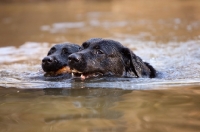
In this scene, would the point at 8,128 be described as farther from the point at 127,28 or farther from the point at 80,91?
the point at 127,28

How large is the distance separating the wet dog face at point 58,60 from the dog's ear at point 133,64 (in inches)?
40.3

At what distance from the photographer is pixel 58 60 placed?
6.20 metres

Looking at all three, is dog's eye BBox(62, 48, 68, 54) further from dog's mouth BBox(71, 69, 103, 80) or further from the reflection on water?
the reflection on water

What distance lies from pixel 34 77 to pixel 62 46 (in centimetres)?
86

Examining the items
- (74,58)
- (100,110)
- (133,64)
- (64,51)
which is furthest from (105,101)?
(64,51)

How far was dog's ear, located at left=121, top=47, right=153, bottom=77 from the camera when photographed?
5762mm

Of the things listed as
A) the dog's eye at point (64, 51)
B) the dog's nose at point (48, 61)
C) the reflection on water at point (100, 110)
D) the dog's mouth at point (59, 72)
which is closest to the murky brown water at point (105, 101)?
the reflection on water at point (100, 110)

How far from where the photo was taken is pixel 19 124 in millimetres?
3287

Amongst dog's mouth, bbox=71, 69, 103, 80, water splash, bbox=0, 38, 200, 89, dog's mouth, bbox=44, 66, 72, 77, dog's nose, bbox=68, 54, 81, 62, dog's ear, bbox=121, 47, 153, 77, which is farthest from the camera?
dog's mouth, bbox=44, 66, 72, 77

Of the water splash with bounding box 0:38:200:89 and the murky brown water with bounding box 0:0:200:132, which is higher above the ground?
the water splash with bounding box 0:38:200:89

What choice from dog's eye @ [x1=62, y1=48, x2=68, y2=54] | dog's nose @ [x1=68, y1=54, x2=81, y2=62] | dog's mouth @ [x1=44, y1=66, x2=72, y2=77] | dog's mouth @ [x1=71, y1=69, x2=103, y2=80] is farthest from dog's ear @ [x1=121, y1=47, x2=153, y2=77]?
dog's eye @ [x1=62, y1=48, x2=68, y2=54]

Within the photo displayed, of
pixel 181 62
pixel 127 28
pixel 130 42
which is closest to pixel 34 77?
pixel 181 62

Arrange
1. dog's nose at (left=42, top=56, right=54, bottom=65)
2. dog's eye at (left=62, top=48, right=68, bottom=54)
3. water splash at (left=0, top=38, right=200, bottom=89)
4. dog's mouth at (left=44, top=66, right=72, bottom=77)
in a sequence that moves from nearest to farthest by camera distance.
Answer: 1. water splash at (left=0, top=38, right=200, bottom=89)
2. dog's nose at (left=42, top=56, right=54, bottom=65)
3. dog's mouth at (left=44, top=66, right=72, bottom=77)
4. dog's eye at (left=62, top=48, right=68, bottom=54)

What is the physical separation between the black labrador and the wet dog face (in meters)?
0.57
